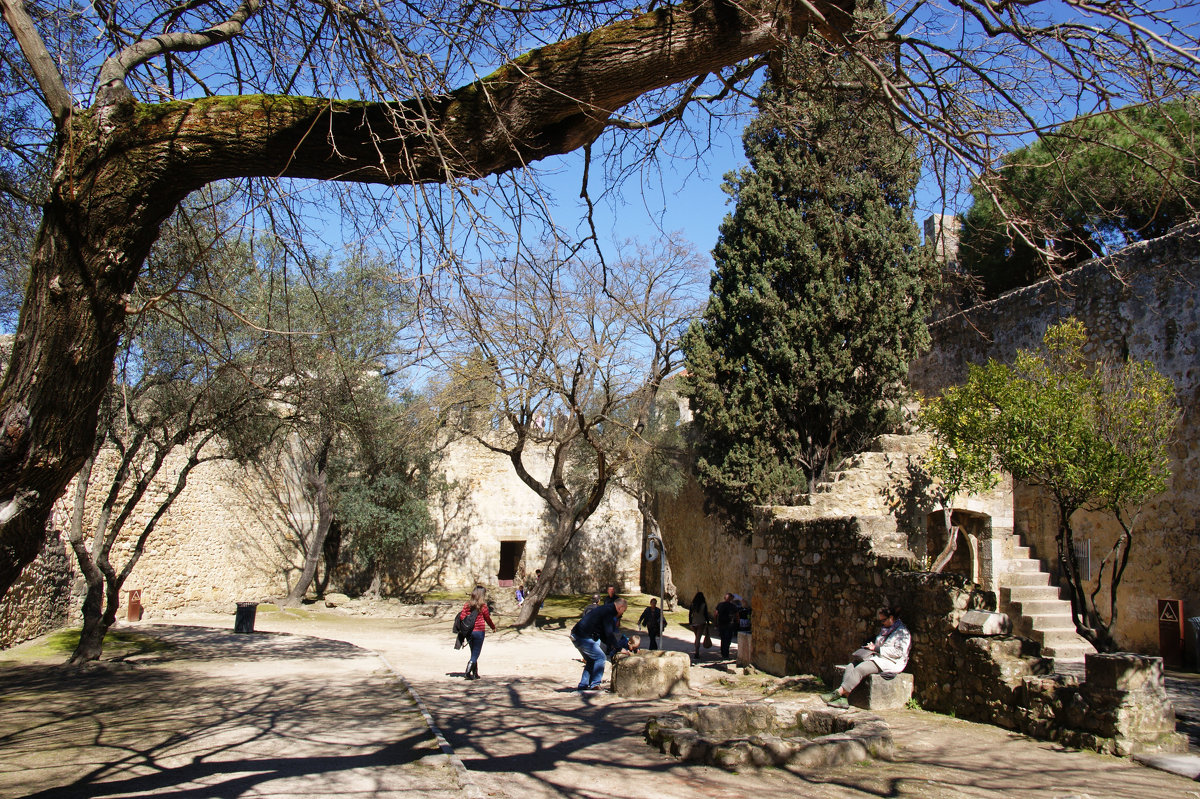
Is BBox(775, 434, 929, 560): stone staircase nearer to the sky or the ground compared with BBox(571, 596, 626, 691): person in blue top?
nearer to the sky

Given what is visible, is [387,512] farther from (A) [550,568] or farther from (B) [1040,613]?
(B) [1040,613]

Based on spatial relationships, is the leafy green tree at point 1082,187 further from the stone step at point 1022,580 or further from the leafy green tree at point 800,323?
the stone step at point 1022,580

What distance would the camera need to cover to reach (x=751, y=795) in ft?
18.1

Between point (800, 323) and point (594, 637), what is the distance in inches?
328

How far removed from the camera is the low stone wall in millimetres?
6258

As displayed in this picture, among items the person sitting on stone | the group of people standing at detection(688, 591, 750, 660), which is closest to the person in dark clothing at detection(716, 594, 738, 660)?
the group of people standing at detection(688, 591, 750, 660)

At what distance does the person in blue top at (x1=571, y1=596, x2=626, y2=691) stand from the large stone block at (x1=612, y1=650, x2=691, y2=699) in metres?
0.41

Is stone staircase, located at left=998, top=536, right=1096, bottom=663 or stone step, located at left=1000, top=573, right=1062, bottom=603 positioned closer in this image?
stone staircase, located at left=998, top=536, right=1096, bottom=663

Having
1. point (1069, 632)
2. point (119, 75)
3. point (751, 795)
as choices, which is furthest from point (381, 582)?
point (119, 75)

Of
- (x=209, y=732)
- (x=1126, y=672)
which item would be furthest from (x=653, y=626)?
(x=1126, y=672)

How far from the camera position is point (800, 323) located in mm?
16188

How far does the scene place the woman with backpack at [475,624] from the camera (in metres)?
11.4

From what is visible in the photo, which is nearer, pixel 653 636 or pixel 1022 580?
pixel 1022 580

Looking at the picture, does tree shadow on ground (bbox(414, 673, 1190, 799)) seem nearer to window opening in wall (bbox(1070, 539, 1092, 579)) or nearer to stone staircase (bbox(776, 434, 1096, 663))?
stone staircase (bbox(776, 434, 1096, 663))
